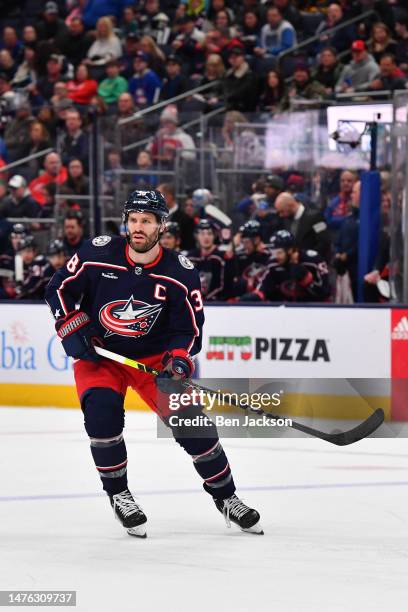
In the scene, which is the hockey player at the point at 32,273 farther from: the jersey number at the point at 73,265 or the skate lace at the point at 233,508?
the skate lace at the point at 233,508

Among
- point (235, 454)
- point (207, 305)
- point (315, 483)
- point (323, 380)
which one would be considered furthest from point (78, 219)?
point (315, 483)

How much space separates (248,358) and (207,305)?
46cm

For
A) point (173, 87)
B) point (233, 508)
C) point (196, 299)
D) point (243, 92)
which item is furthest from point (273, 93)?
point (233, 508)

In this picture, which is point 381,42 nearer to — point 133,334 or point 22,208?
point 22,208

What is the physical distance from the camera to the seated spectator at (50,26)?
1341cm

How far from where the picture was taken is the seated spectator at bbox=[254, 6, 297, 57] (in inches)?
468

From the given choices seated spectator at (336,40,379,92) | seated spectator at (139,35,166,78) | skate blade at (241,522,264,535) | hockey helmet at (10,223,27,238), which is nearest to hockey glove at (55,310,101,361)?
skate blade at (241,522,264,535)

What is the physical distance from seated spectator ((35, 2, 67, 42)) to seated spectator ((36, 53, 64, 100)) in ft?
1.63

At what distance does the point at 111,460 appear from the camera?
5.19 meters

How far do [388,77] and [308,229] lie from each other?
6.39 feet

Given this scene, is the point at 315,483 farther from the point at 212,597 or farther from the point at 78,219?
the point at 78,219

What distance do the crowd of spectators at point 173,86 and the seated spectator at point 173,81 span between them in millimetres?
13

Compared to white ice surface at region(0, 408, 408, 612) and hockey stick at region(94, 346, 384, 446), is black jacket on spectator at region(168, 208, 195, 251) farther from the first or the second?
hockey stick at region(94, 346, 384, 446)

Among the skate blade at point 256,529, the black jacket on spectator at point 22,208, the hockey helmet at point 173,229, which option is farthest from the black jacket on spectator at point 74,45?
the skate blade at point 256,529
